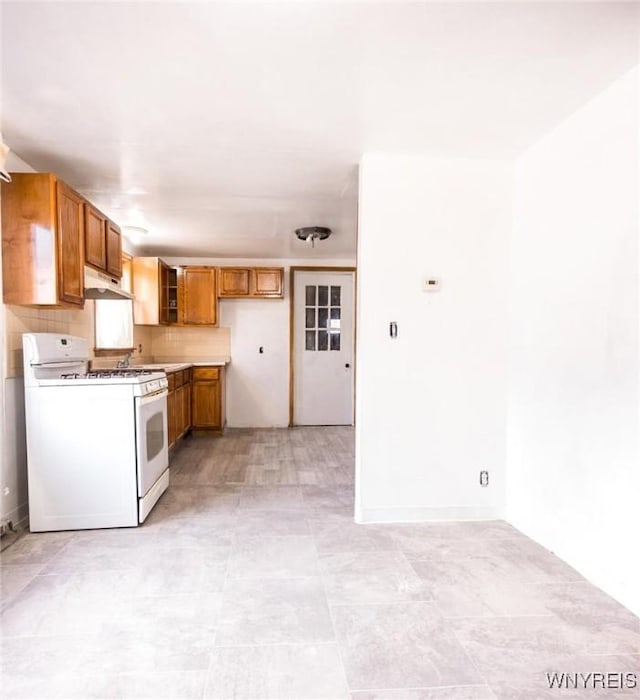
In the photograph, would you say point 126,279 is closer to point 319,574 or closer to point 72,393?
point 72,393

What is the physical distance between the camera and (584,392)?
2.04m

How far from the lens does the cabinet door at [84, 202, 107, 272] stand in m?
2.82

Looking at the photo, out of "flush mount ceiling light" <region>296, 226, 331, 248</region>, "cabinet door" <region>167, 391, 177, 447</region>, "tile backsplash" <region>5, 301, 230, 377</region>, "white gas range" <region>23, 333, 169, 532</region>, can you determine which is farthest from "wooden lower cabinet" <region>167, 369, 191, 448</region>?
"flush mount ceiling light" <region>296, 226, 331, 248</region>

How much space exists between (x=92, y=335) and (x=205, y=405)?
1742mm

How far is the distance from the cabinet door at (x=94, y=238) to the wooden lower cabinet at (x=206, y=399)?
2189 mm

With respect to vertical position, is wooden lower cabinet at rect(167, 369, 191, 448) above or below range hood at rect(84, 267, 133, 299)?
below

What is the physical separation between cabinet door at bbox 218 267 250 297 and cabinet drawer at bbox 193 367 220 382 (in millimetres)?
980

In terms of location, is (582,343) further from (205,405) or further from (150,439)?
(205,405)

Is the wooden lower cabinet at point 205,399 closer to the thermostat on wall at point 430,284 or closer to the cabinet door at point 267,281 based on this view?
the cabinet door at point 267,281

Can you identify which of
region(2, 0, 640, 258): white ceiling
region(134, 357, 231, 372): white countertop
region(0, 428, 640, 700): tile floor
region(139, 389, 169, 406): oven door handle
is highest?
region(2, 0, 640, 258): white ceiling

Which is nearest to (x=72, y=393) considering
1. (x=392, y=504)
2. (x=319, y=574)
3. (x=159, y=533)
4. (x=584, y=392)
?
(x=159, y=533)

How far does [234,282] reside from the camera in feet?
17.7

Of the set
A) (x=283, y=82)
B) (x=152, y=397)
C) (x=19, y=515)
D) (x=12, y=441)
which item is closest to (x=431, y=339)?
(x=283, y=82)

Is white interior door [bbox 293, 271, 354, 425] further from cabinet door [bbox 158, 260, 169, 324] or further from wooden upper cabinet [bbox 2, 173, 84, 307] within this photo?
wooden upper cabinet [bbox 2, 173, 84, 307]
